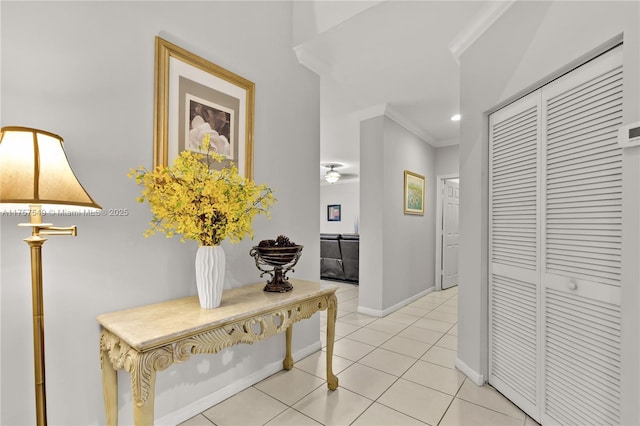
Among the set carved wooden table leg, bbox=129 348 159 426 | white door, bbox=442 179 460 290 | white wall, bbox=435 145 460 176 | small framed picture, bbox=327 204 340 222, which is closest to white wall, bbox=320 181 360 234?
small framed picture, bbox=327 204 340 222

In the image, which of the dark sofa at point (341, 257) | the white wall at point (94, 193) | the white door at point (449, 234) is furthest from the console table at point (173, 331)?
the white door at point (449, 234)

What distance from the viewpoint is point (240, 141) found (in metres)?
2.05

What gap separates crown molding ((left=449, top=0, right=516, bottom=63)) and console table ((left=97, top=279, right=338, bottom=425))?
2.11 metres

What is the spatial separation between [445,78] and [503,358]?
2479 millimetres

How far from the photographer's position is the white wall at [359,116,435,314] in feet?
12.2

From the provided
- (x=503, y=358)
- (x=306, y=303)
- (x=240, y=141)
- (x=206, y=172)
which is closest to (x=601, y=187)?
(x=503, y=358)

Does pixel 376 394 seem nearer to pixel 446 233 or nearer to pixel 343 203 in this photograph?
pixel 446 233

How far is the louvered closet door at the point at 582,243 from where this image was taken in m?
1.35

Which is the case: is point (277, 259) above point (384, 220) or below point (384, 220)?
below

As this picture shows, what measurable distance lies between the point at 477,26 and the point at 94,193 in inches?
101

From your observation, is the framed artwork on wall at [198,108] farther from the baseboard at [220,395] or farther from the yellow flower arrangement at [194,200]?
the baseboard at [220,395]

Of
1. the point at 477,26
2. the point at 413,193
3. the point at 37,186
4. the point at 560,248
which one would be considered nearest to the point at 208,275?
the point at 37,186

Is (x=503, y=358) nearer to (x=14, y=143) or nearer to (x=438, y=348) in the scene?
(x=438, y=348)

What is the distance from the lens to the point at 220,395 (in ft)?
6.21
